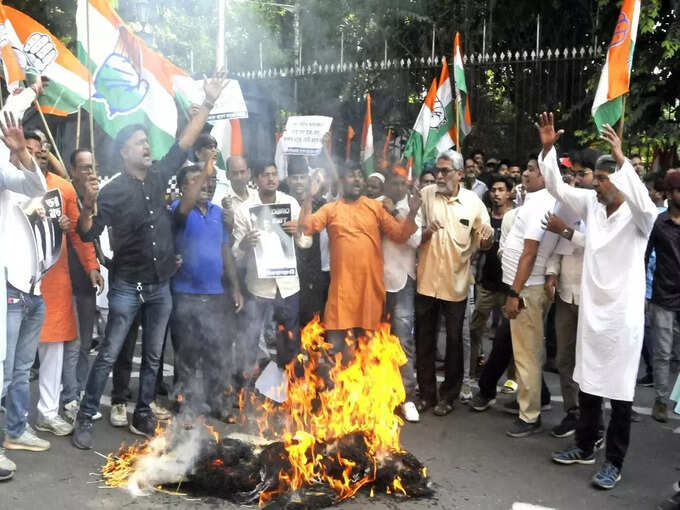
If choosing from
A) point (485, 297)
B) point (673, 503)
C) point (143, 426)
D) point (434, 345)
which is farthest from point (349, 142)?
point (673, 503)

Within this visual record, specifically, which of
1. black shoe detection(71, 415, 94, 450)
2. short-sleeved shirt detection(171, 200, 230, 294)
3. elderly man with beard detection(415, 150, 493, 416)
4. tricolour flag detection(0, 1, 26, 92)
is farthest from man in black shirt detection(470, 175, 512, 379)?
tricolour flag detection(0, 1, 26, 92)

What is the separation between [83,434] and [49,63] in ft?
11.5

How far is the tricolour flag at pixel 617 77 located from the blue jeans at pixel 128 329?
3628 mm

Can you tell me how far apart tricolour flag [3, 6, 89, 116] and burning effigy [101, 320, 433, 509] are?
330 cm

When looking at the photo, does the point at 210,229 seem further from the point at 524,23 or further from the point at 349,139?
the point at 524,23

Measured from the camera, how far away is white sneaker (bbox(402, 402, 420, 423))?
5.85m

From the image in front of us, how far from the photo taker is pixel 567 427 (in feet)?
18.3

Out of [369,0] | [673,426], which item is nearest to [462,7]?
[369,0]

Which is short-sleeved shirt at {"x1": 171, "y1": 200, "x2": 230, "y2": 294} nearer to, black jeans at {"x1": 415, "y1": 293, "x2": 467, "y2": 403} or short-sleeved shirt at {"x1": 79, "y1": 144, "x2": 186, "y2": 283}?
short-sleeved shirt at {"x1": 79, "y1": 144, "x2": 186, "y2": 283}

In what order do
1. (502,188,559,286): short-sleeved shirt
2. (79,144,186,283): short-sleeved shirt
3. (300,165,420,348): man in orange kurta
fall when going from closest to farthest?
(79,144,186,283): short-sleeved shirt < (502,188,559,286): short-sleeved shirt < (300,165,420,348): man in orange kurta

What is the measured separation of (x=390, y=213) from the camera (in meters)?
6.18

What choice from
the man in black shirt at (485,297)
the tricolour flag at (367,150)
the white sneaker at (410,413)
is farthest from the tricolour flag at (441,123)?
the white sneaker at (410,413)

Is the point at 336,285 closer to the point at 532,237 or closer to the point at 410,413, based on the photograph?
the point at 410,413

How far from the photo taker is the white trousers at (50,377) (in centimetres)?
533
